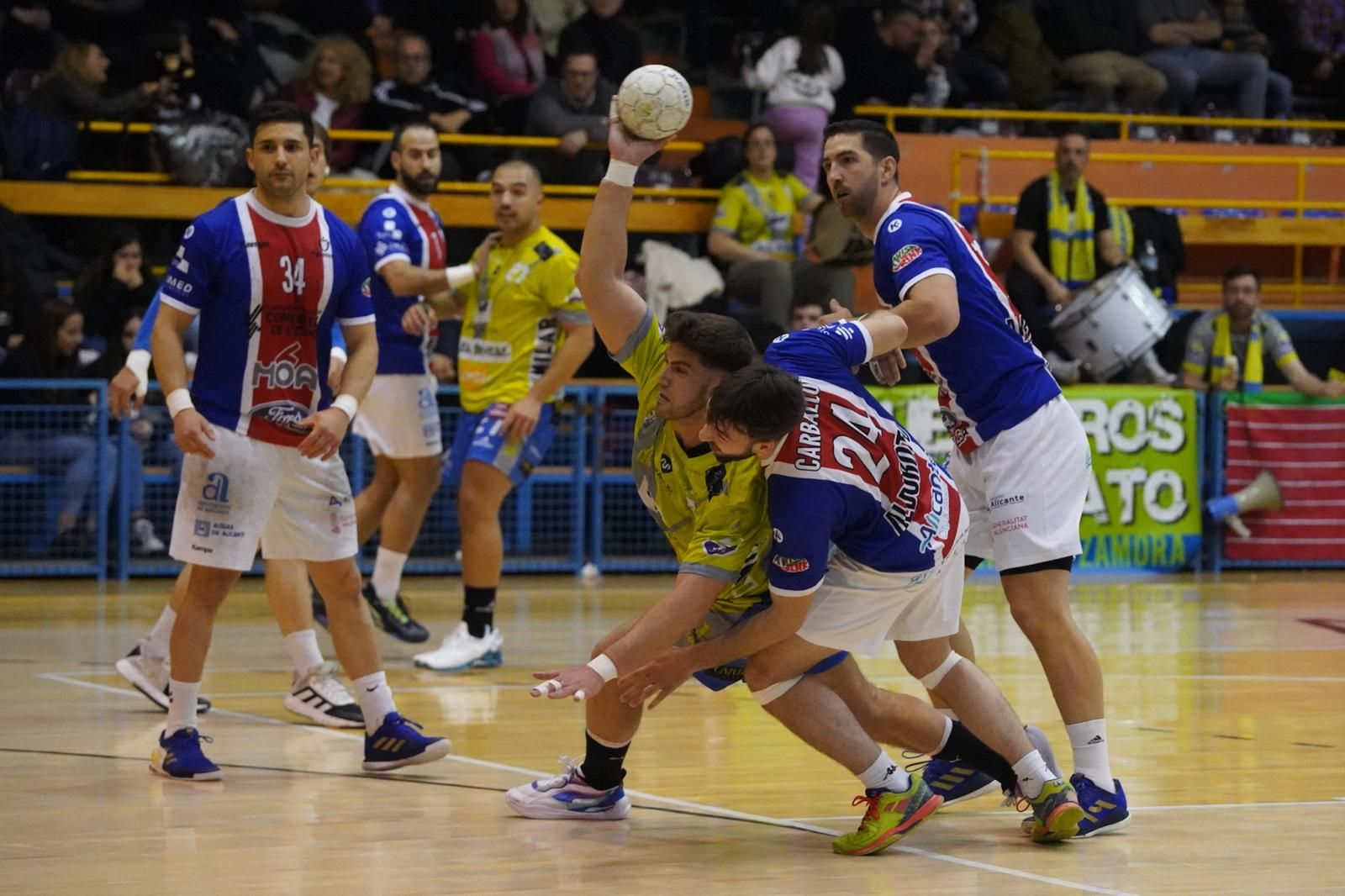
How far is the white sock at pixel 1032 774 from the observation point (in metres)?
5.45

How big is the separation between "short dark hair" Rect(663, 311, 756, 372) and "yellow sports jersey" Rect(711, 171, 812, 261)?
9328 millimetres

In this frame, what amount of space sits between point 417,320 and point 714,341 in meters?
4.43

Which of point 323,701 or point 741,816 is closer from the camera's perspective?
point 741,816

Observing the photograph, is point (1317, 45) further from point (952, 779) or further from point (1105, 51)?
point (952, 779)

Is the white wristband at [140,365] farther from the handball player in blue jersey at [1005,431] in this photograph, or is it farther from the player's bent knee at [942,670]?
the player's bent knee at [942,670]

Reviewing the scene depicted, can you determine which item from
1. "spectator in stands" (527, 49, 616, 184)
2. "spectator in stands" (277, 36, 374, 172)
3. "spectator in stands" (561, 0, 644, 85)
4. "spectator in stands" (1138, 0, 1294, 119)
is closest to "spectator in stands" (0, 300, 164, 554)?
"spectator in stands" (277, 36, 374, 172)

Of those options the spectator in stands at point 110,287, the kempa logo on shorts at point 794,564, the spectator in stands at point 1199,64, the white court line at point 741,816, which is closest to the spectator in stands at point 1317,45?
the spectator in stands at point 1199,64

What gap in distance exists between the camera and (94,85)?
46.0 feet

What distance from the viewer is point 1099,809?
221 inches

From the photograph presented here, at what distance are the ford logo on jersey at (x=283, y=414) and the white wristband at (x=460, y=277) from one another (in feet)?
9.15

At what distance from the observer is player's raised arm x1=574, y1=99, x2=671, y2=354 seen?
532 cm

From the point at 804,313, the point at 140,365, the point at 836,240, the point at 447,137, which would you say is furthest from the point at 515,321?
the point at 447,137

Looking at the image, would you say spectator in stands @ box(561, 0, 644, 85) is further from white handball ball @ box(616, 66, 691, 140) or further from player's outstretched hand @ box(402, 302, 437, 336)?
white handball ball @ box(616, 66, 691, 140)

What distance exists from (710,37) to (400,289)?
846cm
